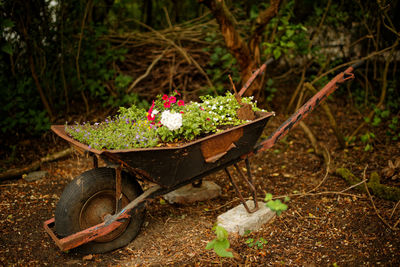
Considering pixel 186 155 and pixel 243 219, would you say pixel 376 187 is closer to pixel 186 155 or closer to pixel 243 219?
pixel 243 219

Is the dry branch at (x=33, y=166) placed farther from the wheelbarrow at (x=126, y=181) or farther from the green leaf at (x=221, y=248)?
the green leaf at (x=221, y=248)

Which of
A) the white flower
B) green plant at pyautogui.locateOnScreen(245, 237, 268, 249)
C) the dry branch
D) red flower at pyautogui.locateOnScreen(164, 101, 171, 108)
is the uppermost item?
red flower at pyautogui.locateOnScreen(164, 101, 171, 108)

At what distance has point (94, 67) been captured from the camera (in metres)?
5.09

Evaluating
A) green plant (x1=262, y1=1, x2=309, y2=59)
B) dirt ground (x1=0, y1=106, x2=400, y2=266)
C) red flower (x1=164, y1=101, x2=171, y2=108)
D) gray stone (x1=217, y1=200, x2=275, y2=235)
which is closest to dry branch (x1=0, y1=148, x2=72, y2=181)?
dirt ground (x1=0, y1=106, x2=400, y2=266)

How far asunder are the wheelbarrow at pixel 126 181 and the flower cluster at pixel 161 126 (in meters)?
0.12

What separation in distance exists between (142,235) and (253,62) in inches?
105

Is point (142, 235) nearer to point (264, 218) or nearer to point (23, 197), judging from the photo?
point (264, 218)

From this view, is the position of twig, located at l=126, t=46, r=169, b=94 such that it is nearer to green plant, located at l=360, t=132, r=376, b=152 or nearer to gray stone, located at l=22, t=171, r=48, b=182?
gray stone, located at l=22, t=171, r=48, b=182

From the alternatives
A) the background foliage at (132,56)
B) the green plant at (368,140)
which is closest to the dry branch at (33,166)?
the background foliage at (132,56)

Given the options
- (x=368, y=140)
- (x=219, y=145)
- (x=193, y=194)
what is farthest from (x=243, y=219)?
(x=368, y=140)

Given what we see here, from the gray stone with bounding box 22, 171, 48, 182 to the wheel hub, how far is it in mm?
1604

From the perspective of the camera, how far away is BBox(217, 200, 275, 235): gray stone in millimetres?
2695

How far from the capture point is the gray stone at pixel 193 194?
3.21 meters

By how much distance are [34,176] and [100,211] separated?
1.67 m
